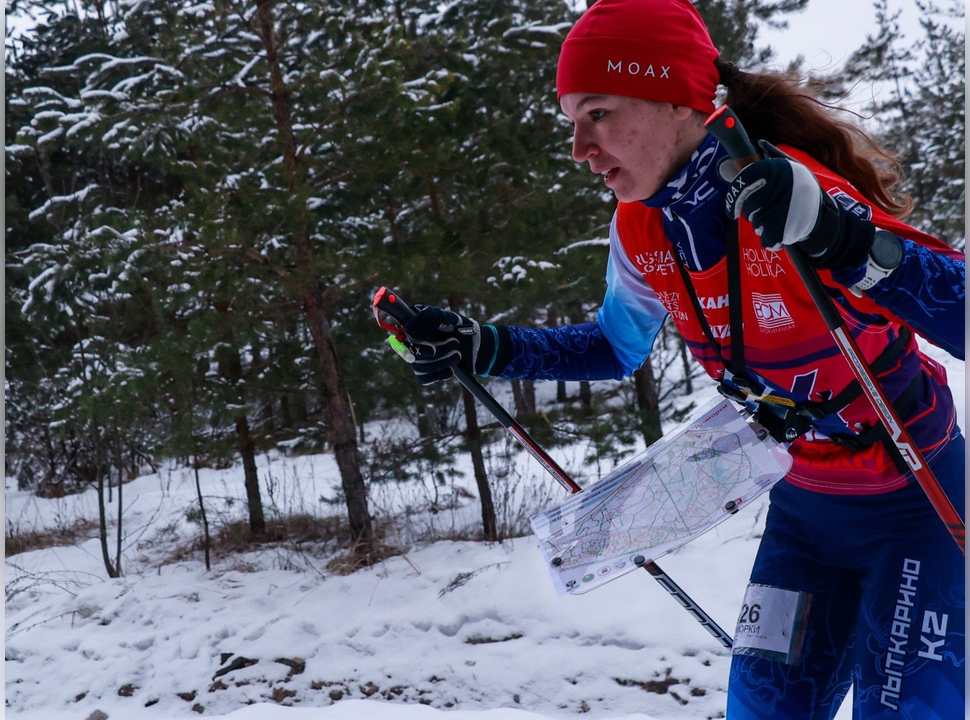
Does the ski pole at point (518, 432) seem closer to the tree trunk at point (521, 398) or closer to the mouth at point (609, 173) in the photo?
the mouth at point (609, 173)

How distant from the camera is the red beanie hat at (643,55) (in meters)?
1.68

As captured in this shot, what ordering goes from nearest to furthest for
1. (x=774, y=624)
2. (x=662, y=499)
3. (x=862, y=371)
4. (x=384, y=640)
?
(x=862, y=371)
(x=774, y=624)
(x=662, y=499)
(x=384, y=640)

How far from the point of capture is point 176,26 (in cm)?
537

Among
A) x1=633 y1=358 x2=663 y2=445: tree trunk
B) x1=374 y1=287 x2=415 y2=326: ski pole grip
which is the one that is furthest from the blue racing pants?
x1=633 y1=358 x2=663 y2=445: tree trunk

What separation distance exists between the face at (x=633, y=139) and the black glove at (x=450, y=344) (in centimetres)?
76

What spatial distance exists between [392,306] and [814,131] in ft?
4.03

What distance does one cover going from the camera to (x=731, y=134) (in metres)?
1.34

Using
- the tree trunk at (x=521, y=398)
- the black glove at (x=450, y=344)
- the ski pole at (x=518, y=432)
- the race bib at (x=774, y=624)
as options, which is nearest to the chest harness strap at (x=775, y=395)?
the race bib at (x=774, y=624)

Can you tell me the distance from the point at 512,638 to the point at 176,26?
494 centimetres

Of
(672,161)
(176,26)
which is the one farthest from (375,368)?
(672,161)

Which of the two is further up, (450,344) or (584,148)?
(584,148)

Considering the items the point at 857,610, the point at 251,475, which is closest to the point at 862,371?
the point at 857,610

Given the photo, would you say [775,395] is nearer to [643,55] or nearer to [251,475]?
[643,55]

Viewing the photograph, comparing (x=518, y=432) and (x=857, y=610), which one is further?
(x=518, y=432)
